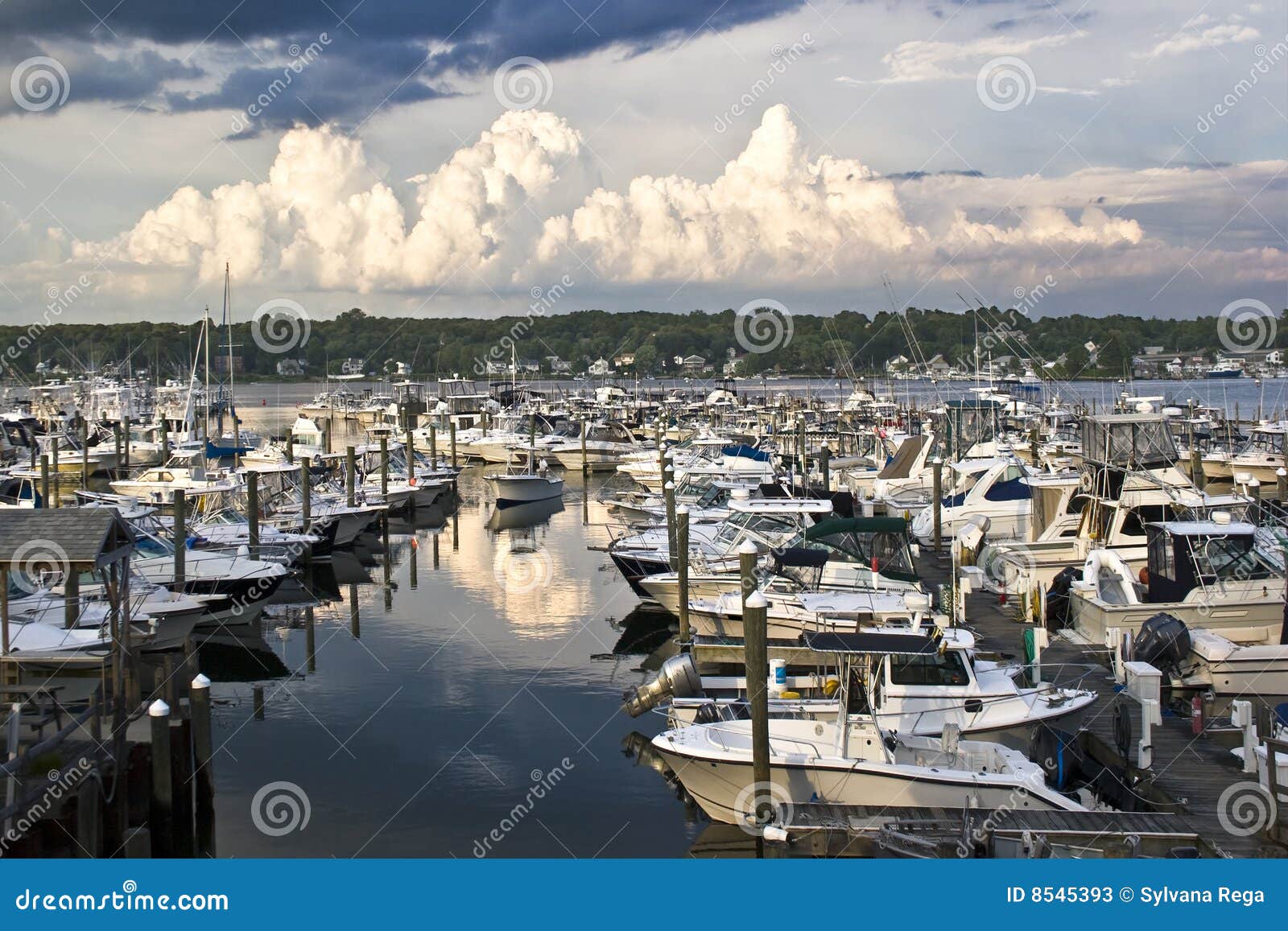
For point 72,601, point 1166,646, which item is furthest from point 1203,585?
point 72,601

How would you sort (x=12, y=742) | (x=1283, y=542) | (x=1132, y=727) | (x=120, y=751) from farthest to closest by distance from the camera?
(x=1283, y=542) → (x=1132, y=727) → (x=120, y=751) → (x=12, y=742)

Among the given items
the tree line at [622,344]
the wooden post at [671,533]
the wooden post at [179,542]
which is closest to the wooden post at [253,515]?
the wooden post at [179,542]

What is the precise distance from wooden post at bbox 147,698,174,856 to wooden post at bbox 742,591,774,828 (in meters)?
7.57

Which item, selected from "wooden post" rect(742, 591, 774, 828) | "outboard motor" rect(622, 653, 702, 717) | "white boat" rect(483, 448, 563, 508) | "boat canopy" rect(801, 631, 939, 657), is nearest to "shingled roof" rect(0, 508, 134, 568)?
"outboard motor" rect(622, 653, 702, 717)

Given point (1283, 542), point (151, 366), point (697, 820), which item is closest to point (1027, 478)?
point (1283, 542)

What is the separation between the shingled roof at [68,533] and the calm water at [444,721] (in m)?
4.12

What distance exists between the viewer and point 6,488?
1839 inches

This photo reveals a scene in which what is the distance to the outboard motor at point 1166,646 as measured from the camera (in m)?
18.5

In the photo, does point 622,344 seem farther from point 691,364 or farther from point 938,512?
point 938,512

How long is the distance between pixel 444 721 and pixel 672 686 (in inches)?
190

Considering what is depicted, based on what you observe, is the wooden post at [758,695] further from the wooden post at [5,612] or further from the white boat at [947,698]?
the wooden post at [5,612]

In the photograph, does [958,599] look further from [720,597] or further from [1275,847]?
[1275,847]

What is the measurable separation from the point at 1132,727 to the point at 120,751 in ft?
45.2

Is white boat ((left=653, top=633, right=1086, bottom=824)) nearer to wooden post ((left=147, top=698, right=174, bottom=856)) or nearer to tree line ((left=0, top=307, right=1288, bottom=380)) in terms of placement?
wooden post ((left=147, top=698, right=174, bottom=856))
